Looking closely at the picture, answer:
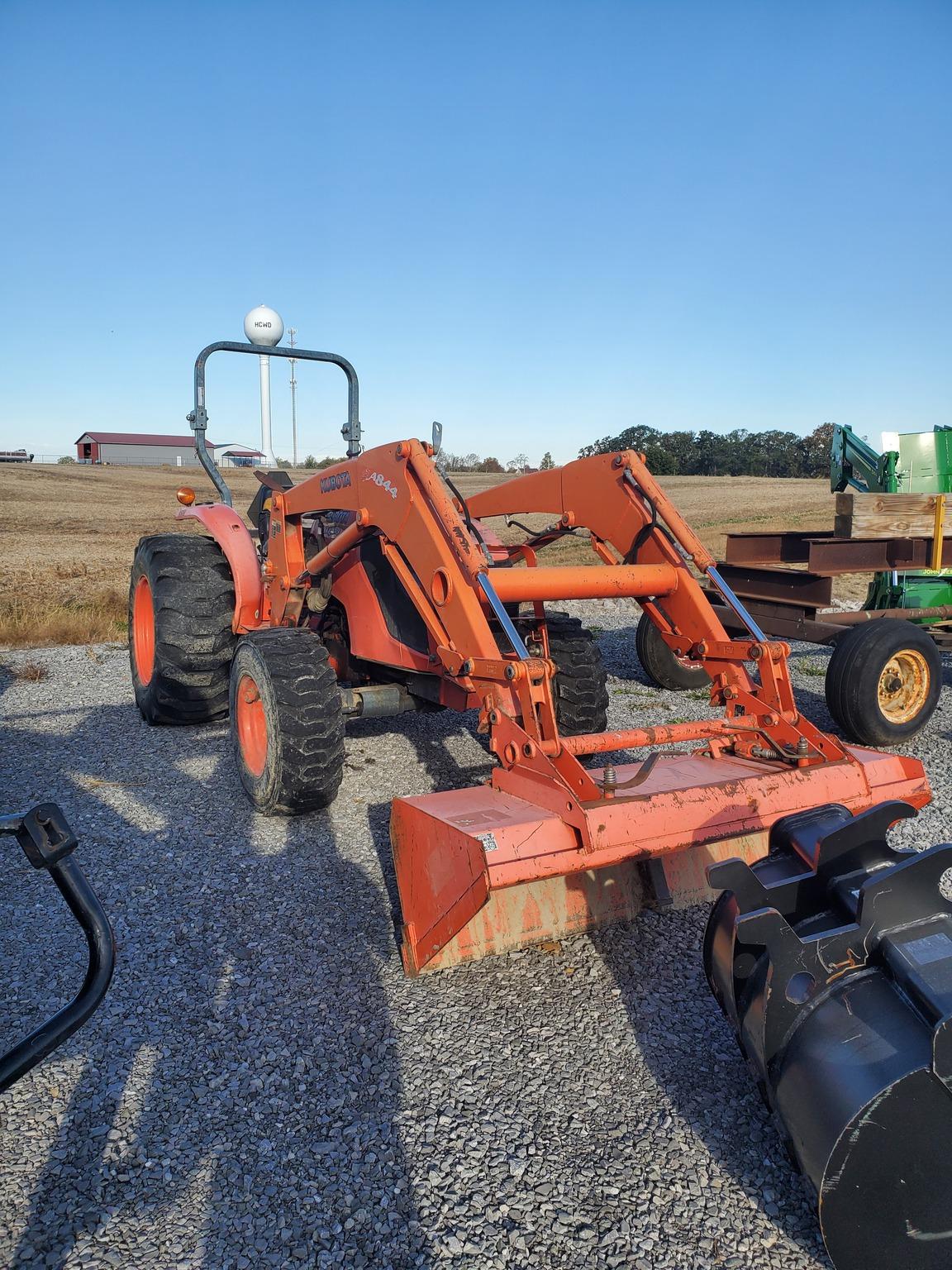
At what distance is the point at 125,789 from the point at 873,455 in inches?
289

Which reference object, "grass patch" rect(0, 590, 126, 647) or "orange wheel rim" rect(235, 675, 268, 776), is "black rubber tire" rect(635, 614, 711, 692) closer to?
"orange wheel rim" rect(235, 675, 268, 776)

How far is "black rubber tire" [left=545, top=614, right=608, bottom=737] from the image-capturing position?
5.31m

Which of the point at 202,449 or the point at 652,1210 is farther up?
the point at 202,449

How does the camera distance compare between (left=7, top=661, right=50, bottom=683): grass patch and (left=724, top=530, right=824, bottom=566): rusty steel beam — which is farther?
(left=7, top=661, right=50, bottom=683): grass patch

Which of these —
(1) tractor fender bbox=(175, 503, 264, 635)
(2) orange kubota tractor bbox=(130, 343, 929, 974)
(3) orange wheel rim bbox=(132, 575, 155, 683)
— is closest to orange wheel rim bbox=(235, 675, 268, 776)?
(2) orange kubota tractor bbox=(130, 343, 929, 974)

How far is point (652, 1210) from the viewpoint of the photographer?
7.00 feet

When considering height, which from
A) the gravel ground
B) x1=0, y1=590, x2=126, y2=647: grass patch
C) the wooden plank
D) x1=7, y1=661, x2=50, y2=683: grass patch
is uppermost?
the wooden plank

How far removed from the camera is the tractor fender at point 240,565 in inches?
219

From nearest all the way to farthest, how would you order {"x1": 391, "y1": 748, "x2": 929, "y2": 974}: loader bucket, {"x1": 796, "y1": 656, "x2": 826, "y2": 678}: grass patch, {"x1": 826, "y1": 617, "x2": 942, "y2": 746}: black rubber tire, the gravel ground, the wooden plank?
1. the gravel ground
2. {"x1": 391, "y1": 748, "x2": 929, "y2": 974}: loader bucket
3. {"x1": 826, "y1": 617, "x2": 942, "y2": 746}: black rubber tire
4. the wooden plank
5. {"x1": 796, "y1": 656, "x2": 826, "y2": 678}: grass patch

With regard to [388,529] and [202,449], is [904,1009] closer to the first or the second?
[388,529]

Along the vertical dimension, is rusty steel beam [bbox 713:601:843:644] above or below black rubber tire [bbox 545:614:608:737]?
above

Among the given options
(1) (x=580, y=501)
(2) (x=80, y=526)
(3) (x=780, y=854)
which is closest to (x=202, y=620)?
(1) (x=580, y=501)

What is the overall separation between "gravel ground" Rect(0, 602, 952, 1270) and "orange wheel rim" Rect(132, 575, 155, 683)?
8.92ft

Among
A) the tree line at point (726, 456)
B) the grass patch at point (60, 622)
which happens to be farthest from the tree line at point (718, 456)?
the grass patch at point (60, 622)
